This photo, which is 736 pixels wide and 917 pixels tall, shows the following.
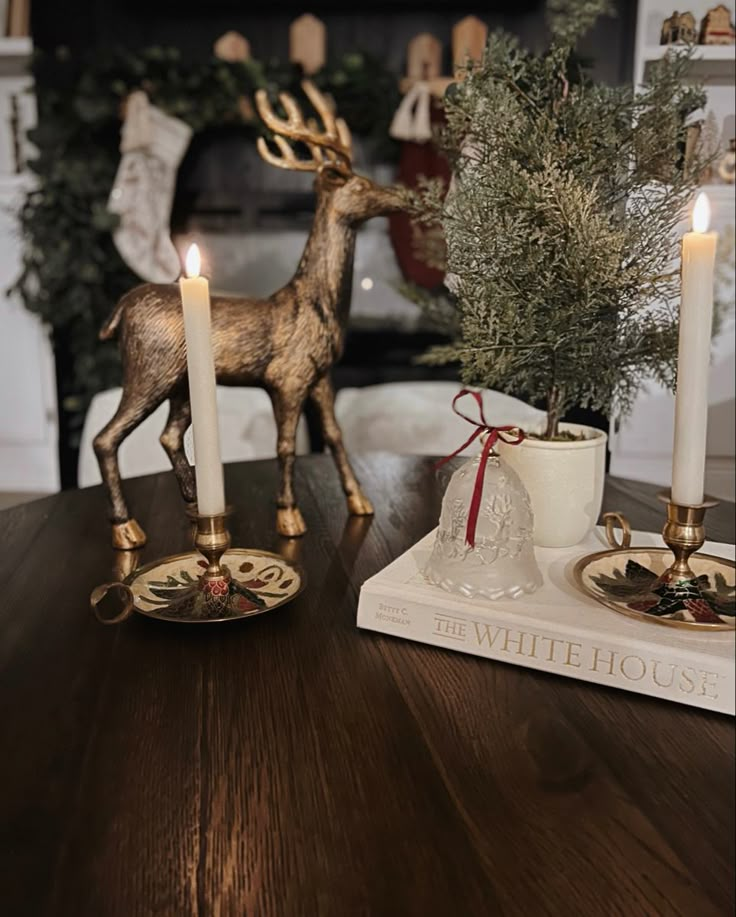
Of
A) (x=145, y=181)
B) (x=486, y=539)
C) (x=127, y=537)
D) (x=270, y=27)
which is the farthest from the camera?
(x=270, y=27)

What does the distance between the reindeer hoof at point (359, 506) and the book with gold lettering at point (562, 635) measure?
311 mm

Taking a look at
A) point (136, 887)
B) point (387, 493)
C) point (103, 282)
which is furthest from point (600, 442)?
point (103, 282)

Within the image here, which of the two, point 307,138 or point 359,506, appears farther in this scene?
point 359,506

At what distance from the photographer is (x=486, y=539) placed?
2.33 feet

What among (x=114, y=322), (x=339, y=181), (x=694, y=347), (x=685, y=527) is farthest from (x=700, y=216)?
(x=114, y=322)

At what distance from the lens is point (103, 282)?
302 cm

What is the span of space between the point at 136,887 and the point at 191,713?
171 mm

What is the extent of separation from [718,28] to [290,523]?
2115 millimetres

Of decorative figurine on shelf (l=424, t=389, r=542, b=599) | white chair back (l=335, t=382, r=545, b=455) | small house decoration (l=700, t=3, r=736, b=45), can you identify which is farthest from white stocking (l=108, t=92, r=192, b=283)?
decorative figurine on shelf (l=424, t=389, r=542, b=599)

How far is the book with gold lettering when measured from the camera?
0.57 metres

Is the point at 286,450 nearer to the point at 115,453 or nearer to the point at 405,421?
the point at 115,453

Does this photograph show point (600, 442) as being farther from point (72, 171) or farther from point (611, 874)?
point (72, 171)

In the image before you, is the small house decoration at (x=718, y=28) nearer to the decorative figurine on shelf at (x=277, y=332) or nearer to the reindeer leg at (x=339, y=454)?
the decorative figurine on shelf at (x=277, y=332)

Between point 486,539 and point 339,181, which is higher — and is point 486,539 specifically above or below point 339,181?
below
